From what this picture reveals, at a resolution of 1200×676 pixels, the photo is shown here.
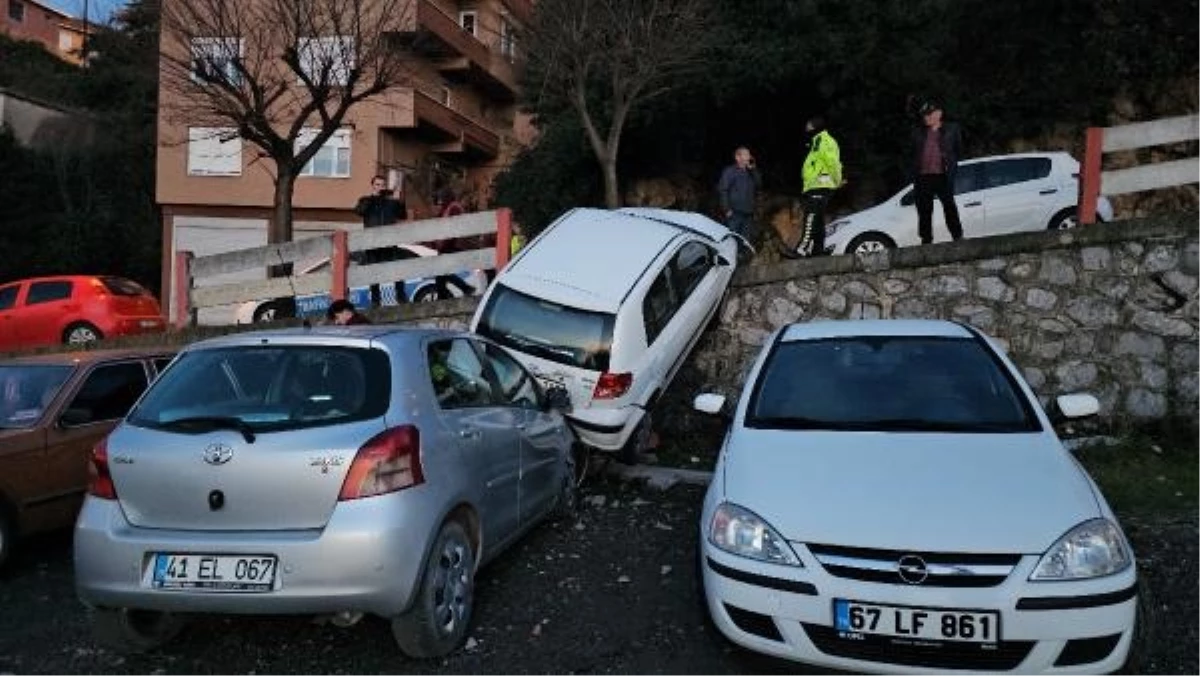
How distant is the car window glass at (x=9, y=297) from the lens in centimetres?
1670

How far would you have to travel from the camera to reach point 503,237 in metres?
10.7

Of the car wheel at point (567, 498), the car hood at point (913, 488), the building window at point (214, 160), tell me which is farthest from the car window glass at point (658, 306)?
the building window at point (214, 160)

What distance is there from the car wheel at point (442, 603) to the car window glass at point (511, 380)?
133cm

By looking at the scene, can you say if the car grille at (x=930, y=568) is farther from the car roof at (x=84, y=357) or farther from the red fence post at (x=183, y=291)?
the red fence post at (x=183, y=291)

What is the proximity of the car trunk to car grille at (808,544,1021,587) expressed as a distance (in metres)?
2.00

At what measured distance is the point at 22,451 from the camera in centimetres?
586

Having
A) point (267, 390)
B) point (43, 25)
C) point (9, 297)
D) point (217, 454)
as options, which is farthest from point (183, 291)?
point (43, 25)

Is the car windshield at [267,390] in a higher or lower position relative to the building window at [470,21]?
lower

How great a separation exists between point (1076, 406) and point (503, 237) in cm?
710

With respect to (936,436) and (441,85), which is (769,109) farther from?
(936,436)

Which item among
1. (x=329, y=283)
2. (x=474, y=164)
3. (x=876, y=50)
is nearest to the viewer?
(x=329, y=283)

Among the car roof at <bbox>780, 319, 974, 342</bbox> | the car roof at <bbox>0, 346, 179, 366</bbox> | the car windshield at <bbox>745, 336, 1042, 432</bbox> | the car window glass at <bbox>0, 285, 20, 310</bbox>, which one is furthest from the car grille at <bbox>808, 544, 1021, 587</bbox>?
the car window glass at <bbox>0, 285, 20, 310</bbox>

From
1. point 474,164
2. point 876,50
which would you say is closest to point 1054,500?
point 876,50

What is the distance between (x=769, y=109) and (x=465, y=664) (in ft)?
62.8
